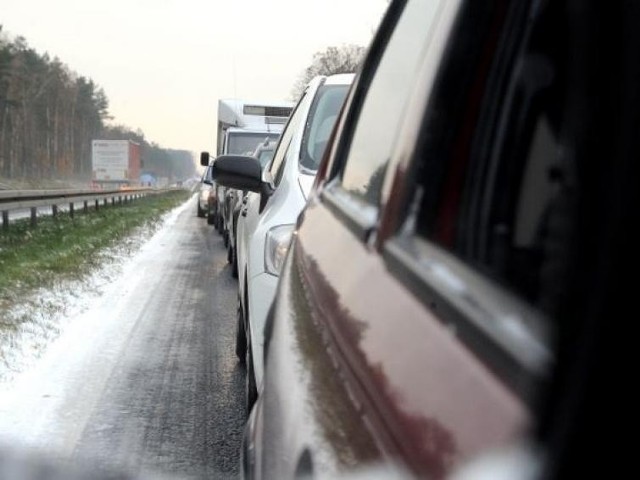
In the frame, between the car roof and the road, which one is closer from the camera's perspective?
the road

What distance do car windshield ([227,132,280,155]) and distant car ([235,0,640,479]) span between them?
1626cm

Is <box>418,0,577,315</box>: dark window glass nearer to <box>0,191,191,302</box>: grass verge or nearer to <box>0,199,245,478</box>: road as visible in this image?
<box>0,199,245,478</box>: road

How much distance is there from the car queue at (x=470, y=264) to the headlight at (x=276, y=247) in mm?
2200

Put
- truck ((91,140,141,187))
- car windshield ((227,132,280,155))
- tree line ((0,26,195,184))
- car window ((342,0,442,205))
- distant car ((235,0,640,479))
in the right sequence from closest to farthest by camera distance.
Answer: distant car ((235,0,640,479)), car window ((342,0,442,205)), car windshield ((227,132,280,155)), truck ((91,140,141,187)), tree line ((0,26,195,184))

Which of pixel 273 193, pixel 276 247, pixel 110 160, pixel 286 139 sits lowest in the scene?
pixel 110 160

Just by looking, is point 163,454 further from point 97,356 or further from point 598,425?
point 598,425

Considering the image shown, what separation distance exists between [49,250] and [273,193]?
8.73m

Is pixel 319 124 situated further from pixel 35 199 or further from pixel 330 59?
pixel 330 59

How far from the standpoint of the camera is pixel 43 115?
104 m

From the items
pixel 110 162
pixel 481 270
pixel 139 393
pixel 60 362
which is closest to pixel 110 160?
pixel 110 162

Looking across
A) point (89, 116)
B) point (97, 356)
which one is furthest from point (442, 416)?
point (89, 116)

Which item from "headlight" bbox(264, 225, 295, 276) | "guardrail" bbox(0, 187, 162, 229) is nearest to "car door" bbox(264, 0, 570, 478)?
"headlight" bbox(264, 225, 295, 276)

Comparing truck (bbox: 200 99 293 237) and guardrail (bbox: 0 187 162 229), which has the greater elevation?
truck (bbox: 200 99 293 237)

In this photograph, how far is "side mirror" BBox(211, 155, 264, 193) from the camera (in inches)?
207
